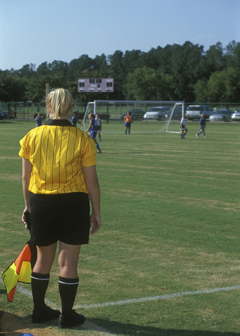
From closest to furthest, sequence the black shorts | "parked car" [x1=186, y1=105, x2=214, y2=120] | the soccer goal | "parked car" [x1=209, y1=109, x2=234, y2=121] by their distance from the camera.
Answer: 1. the black shorts
2. the soccer goal
3. "parked car" [x1=209, y1=109, x2=234, y2=121]
4. "parked car" [x1=186, y1=105, x2=214, y2=120]

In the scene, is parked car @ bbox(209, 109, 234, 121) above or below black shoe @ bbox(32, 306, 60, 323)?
above

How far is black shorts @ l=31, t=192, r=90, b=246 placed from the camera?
11.0ft

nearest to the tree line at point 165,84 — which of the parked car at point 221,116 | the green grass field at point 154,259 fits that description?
the parked car at point 221,116

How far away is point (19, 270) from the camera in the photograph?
380cm

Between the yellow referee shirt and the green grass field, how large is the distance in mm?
1174

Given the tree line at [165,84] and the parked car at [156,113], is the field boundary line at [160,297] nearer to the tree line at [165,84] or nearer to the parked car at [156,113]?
the parked car at [156,113]

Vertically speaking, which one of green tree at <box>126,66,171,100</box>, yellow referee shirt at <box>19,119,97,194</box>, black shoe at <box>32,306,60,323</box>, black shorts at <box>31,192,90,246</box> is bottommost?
black shoe at <box>32,306,60,323</box>

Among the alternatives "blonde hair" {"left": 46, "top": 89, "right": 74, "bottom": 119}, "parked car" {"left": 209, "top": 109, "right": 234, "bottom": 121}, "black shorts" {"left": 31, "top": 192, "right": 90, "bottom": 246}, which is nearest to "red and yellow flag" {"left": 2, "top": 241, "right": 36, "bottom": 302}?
"black shorts" {"left": 31, "top": 192, "right": 90, "bottom": 246}

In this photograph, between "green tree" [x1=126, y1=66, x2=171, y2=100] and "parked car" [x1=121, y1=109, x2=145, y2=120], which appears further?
"green tree" [x1=126, y1=66, x2=171, y2=100]

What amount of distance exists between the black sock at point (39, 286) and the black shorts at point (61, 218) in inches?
13.5

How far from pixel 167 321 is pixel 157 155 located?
594 inches

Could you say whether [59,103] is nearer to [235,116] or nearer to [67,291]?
[67,291]

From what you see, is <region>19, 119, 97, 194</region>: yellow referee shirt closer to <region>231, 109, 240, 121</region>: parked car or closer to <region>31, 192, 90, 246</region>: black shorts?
<region>31, 192, 90, 246</region>: black shorts

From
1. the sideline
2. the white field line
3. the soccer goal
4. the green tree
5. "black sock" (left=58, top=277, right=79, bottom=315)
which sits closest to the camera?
"black sock" (left=58, top=277, right=79, bottom=315)
